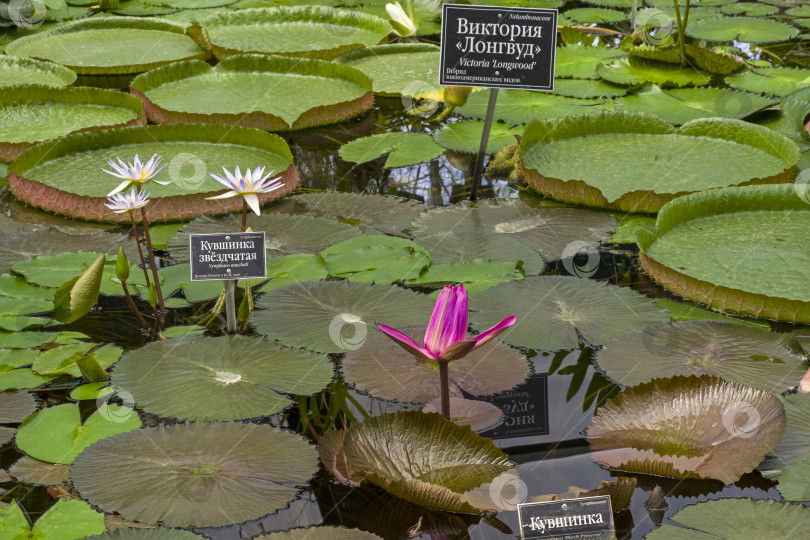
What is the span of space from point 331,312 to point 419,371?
33 centimetres

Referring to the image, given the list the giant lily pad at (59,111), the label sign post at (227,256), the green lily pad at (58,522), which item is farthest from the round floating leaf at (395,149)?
the green lily pad at (58,522)

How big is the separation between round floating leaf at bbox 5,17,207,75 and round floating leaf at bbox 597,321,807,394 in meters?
3.18

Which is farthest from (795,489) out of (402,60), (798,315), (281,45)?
(281,45)

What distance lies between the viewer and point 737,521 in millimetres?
1377

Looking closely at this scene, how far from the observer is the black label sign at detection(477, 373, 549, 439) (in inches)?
66.9

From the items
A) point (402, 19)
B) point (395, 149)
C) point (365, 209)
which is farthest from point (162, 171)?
point (402, 19)

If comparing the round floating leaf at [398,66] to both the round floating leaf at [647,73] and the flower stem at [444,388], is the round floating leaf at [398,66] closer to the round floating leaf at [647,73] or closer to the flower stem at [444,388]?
the round floating leaf at [647,73]

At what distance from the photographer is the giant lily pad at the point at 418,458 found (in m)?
1.45

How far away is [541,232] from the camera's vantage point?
259 cm

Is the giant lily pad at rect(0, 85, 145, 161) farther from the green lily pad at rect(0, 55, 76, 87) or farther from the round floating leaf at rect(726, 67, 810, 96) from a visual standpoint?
the round floating leaf at rect(726, 67, 810, 96)

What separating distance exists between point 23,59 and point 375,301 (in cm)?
295

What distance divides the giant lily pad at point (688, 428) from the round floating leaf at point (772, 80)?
2.47m

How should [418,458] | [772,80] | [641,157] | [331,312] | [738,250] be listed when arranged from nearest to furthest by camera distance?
1. [418,458]
2. [331,312]
3. [738,250]
4. [641,157]
5. [772,80]

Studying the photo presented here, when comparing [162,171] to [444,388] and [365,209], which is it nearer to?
[365,209]
